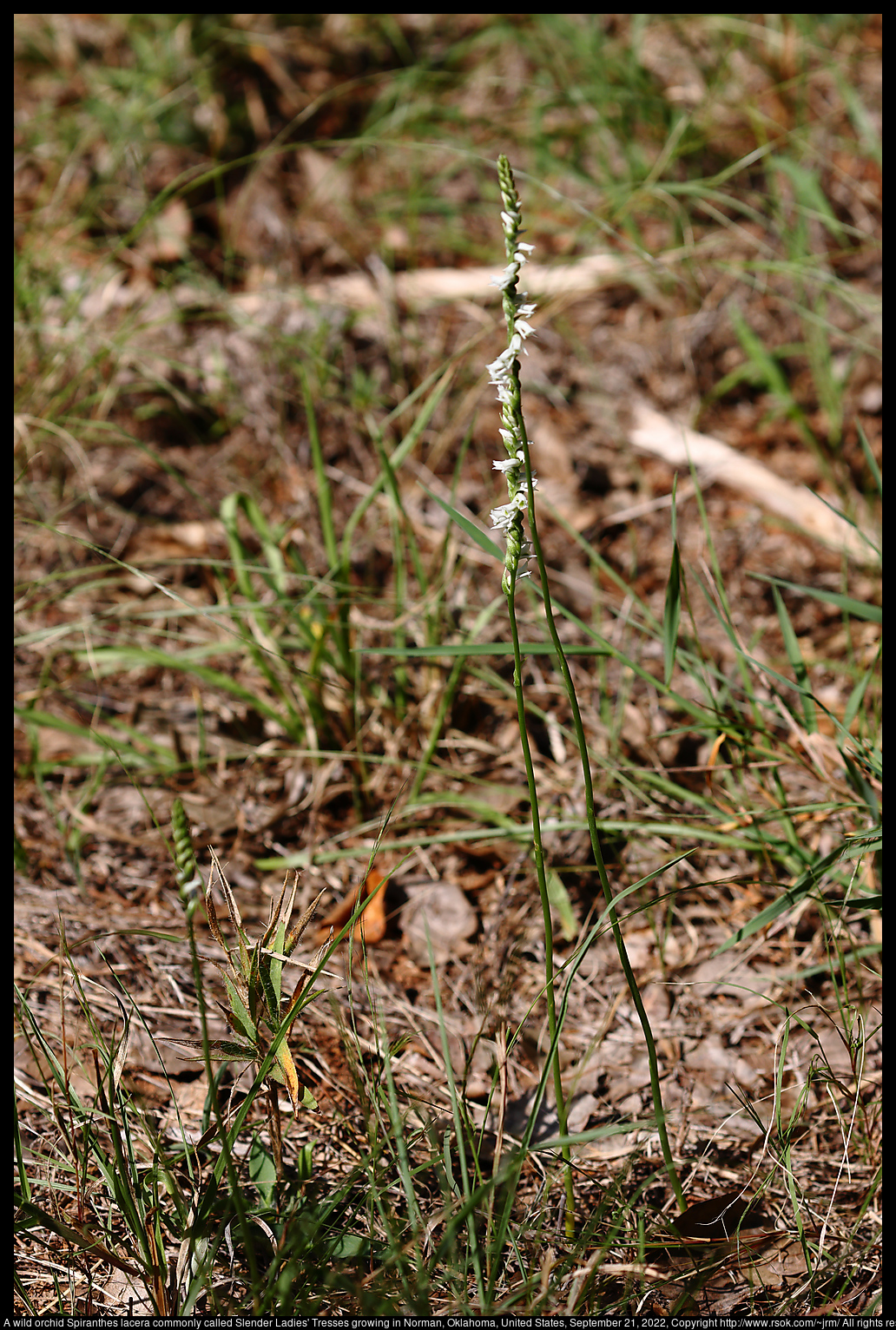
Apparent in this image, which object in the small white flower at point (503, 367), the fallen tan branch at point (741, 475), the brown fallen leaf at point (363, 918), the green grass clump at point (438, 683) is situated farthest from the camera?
the fallen tan branch at point (741, 475)

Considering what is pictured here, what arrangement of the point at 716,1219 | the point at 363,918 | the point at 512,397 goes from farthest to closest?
the point at 363,918 < the point at 716,1219 < the point at 512,397

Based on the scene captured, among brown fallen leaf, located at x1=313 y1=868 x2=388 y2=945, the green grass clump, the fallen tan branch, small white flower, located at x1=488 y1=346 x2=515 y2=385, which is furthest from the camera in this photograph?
the fallen tan branch

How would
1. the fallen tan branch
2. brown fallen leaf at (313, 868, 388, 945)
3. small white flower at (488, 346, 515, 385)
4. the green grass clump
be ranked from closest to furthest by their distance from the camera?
small white flower at (488, 346, 515, 385) < the green grass clump < brown fallen leaf at (313, 868, 388, 945) < the fallen tan branch

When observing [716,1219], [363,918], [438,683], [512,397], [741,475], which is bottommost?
[716,1219]

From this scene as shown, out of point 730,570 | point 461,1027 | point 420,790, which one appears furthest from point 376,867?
point 730,570

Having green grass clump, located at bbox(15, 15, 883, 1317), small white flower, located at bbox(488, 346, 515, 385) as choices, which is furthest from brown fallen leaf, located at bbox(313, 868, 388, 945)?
small white flower, located at bbox(488, 346, 515, 385)

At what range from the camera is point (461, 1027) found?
5.69 ft

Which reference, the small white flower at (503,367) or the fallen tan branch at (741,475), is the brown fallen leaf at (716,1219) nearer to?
the small white flower at (503,367)

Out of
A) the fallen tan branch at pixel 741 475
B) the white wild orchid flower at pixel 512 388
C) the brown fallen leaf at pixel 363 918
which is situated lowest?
the brown fallen leaf at pixel 363 918

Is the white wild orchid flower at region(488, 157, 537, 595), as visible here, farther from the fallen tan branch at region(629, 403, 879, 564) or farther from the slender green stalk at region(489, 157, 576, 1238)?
the fallen tan branch at region(629, 403, 879, 564)

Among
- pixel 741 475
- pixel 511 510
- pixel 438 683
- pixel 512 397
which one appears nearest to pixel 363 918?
pixel 438 683

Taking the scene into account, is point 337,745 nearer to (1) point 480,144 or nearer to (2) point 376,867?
(2) point 376,867

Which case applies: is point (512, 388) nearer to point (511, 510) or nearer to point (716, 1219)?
point (511, 510)

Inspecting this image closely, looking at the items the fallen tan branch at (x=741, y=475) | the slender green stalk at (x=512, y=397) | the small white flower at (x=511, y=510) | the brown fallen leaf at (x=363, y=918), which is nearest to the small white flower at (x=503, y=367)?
the slender green stalk at (x=512, y=397)
